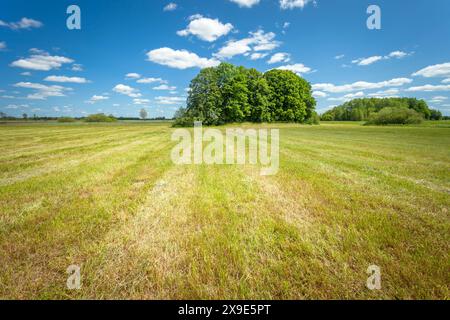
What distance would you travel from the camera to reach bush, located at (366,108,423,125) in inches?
1976

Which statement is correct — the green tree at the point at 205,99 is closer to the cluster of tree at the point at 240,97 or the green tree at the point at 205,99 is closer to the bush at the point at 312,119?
the cluster of tree at the point at 240,97

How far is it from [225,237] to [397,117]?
2579 inches

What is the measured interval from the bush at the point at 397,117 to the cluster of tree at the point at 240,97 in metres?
20.8

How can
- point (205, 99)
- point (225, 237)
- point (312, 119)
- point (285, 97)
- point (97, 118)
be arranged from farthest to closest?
point (97, 118)
point (312, 119)
point (285, 97)
point (205, 99)
point (225, 237)

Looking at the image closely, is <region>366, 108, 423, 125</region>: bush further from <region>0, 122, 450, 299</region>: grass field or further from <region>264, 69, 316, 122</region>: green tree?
<region>0, 122, 450, 299</region>: grass field

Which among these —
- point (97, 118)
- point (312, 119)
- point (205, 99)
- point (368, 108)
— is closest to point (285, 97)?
point (312, 119)

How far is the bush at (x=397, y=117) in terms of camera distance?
5019 cm

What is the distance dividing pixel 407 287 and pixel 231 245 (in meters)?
2.10

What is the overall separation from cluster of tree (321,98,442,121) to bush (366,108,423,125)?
39.4 meters

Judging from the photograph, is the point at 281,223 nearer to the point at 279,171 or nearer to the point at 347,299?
the point at 347,299

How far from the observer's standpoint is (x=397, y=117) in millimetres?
51781

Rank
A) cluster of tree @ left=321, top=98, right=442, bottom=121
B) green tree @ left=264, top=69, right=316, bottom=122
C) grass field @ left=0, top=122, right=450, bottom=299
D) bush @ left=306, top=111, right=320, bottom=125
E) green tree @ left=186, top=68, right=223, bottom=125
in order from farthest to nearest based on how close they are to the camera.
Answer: cluster of tree @ left=321, top=98, right=442, bottom=121
bush @ left=306, top=111, right=320, bottom=125
green tree @ left=264, top=69, right=316, bottom=122
green tree @ left=186, top=68, right=223, bottom=125
grass field @ left=0, top=122, right=450, bottom=299

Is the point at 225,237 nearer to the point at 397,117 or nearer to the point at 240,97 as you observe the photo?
the point at 240,97

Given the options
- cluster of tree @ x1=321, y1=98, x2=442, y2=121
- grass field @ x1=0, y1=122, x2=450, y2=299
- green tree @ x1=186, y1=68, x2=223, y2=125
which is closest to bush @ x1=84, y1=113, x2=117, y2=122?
green tree @ x1=186, y1=68, x2=223, y2=125
